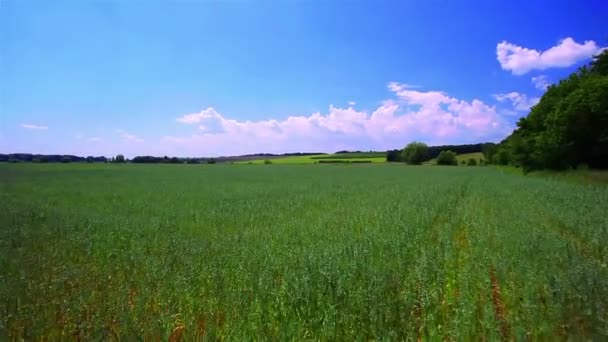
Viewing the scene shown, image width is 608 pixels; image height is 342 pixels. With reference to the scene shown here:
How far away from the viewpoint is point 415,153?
117 metres

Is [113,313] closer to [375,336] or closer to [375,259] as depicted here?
[375,336]

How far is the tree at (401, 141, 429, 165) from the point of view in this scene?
117 metres

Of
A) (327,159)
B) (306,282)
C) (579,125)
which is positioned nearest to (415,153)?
(327,159)

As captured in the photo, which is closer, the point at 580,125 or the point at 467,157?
the point at 580,125

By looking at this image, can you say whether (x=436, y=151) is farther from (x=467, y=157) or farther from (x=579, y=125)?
(x=579, y=125)

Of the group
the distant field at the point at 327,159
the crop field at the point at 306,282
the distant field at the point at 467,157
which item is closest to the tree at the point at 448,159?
the distant field at the point at 467,157

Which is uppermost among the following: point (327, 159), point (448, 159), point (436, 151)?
point (436, 151)

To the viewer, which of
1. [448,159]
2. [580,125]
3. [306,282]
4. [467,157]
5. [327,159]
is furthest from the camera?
[327,159]

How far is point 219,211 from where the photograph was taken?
45.6 ft

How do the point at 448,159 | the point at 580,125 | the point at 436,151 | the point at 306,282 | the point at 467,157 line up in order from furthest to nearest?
the point at 436,151 < the point at 467,157 < the point at 448,159 < the point at 580,125 < the point at 306,282

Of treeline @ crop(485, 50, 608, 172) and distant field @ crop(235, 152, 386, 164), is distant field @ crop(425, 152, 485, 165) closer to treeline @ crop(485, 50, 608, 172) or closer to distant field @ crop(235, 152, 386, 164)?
distant field @ crop(235, 152, 386, 164)

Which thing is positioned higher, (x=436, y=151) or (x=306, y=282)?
(x=436, y=151)

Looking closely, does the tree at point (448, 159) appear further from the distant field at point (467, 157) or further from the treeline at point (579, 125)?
the treeline at point (579, 125)

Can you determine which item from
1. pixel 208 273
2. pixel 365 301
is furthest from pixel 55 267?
pixel 365 301
